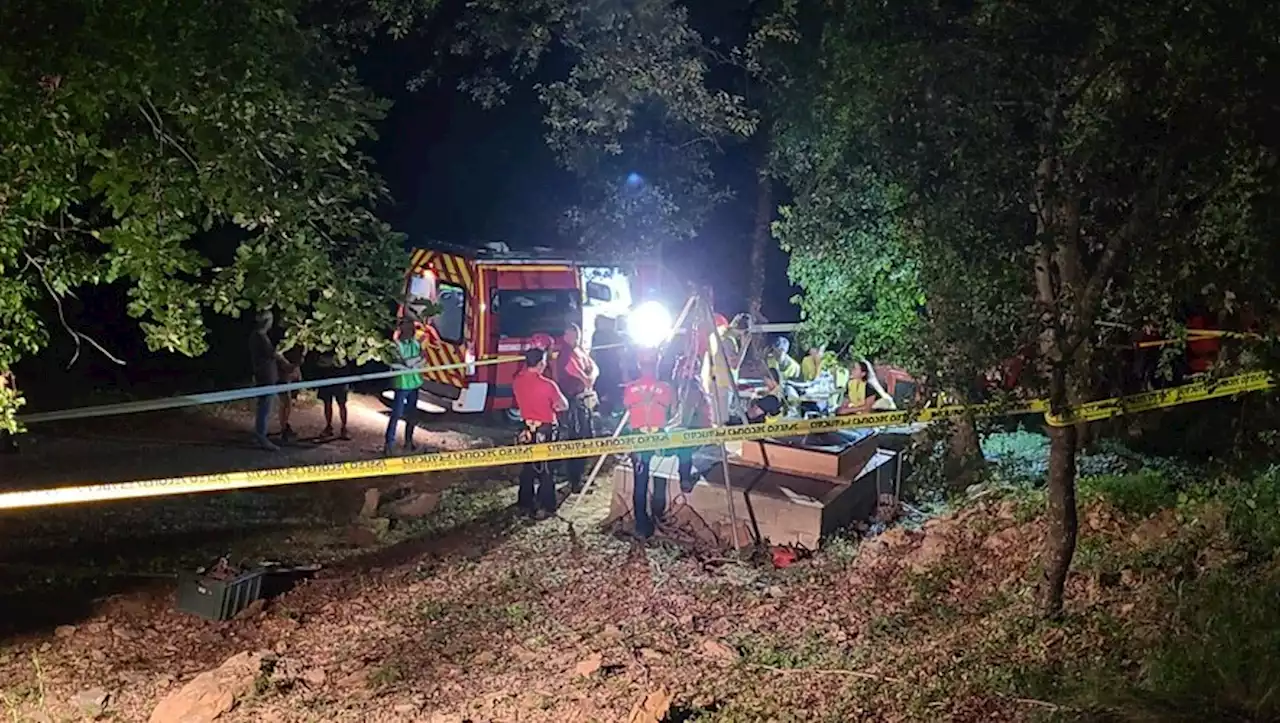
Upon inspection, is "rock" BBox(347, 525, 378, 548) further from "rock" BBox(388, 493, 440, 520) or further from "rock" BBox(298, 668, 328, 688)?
"rock" BBox(298, 668, 328, 688)

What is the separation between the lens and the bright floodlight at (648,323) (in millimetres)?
12508

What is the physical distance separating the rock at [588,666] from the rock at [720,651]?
1.99 feet

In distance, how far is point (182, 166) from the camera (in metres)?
4.61

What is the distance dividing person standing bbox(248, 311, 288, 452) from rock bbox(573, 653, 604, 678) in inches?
249

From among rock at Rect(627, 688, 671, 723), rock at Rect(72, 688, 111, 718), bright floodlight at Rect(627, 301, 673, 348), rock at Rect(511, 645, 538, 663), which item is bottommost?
rock at Rect(72, 688, 111, 718)

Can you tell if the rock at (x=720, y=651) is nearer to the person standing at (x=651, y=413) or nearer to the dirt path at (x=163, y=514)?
the person standing at (x=651, y=413)

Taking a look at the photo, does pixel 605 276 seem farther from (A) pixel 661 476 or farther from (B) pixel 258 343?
(A) pixel 661 476

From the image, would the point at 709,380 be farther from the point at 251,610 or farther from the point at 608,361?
the point at 251,610

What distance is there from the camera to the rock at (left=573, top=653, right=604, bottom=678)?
5.52 m

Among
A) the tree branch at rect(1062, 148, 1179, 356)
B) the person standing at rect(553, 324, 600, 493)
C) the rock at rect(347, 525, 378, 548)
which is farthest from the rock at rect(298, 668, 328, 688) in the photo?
the tree branch at rect(1062, 148, 1179, 356)

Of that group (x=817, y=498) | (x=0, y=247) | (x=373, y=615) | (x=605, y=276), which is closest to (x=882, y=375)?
(x=605, y=276)

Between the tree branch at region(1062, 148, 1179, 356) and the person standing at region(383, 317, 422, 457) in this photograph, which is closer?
the tree branch at region(1062, 148, 1179, 356)

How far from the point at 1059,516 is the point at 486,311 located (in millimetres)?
7934

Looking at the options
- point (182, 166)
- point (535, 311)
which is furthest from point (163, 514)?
point (182, 166)
